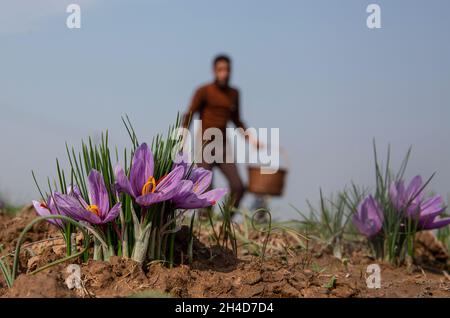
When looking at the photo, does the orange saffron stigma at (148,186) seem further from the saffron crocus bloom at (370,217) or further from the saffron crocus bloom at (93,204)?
the saffron crocus bloom at (370,217)

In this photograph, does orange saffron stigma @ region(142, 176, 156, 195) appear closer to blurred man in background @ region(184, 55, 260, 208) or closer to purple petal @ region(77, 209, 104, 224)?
purple petal @ region(77, 209, 104, 224)

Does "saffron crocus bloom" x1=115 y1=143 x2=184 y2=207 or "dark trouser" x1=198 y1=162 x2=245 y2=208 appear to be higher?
"saffron crocus bloom" x1=115 y1=143 x2=184 y2=207

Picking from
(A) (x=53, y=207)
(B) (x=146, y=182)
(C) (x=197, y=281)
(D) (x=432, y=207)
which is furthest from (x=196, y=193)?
(D) (x=432, y=207)

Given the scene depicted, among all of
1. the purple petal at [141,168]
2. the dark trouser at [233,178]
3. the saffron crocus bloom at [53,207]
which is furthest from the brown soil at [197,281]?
the dark trouser at [233,178]

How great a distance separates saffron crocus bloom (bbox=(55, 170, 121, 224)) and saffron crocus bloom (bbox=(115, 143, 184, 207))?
75 mm

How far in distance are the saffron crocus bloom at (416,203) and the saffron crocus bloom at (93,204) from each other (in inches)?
59.3

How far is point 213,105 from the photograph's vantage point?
5895 millimetres

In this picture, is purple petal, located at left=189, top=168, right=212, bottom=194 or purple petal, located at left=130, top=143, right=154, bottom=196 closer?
purple petal, located at left=130, top=143, right=154, bottom=196

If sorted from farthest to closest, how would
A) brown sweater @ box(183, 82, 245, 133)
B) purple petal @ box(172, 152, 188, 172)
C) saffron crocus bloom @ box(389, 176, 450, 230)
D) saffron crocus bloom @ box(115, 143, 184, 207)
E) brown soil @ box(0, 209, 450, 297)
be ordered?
brown sweater @ box(183, 82, 245, 133)
saffron crocus bloom @ box(389, 176, 450, 230)
purple petal @ box(172, 152, 188, 172)
saffron crocus bloom @ box(115, 143, 184, 207)
brown soil @ box(0, 209, 450, 297)

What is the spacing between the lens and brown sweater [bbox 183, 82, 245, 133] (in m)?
5.87

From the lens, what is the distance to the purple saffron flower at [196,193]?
1940mm

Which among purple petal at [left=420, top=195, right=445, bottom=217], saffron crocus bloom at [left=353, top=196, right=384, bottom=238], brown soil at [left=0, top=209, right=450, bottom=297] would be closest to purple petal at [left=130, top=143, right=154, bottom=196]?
brown soil at [left=0, top=209, right=450, bottom=297]
